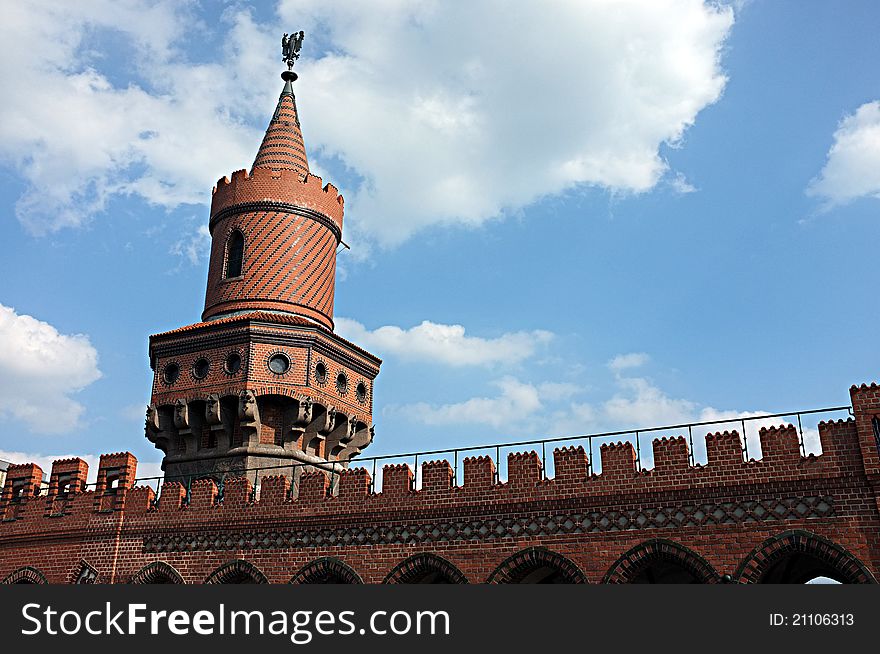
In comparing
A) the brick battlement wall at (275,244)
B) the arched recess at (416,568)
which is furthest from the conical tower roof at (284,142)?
the arched recess at (416,568)

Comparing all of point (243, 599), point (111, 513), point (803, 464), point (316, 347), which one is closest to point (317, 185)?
point (316, 347)

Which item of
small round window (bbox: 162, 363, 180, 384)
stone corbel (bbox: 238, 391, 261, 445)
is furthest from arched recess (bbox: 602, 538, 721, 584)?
small round window (bbox: 162, 363, 180, 384)

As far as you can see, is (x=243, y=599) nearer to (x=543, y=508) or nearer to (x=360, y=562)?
(x=360, y=562)

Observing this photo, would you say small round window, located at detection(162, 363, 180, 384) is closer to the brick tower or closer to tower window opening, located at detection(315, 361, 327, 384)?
the brick tower

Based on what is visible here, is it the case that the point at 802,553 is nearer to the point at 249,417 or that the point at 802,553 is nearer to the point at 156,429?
the point at 249,417

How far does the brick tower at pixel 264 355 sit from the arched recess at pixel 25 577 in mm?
3899

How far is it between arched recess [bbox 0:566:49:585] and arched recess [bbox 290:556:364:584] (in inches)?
266

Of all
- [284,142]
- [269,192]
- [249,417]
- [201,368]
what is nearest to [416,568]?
[249,417]

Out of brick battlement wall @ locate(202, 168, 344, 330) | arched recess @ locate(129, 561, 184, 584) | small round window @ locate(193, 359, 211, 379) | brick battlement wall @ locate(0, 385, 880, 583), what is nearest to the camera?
brick battlement wall @ locate(0, 385, 880, 583)

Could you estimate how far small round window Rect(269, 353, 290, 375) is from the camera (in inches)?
845

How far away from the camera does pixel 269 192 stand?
2445 centimetres

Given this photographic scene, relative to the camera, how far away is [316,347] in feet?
72.3

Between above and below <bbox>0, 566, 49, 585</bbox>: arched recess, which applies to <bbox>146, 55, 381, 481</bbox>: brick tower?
above

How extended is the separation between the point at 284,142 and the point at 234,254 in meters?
4.30
